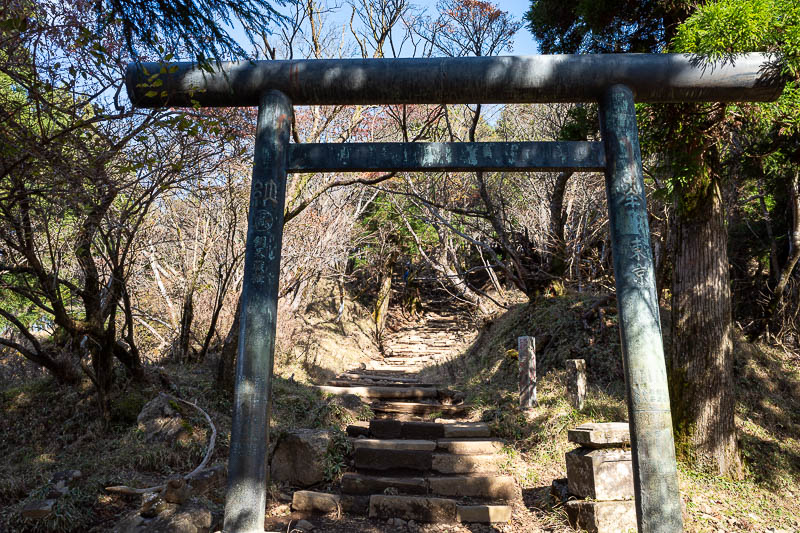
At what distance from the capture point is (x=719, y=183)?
603 centimetres

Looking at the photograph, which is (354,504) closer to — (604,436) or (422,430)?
(422,430)

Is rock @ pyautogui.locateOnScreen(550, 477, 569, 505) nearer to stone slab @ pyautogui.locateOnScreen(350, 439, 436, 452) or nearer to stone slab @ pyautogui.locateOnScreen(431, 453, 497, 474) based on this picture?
stone slab @ pyautogui.locateOnScreen(431, 453, 497, 474)

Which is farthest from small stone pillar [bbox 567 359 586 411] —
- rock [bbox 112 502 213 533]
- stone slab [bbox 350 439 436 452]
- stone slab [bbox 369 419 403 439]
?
rock [bbox 112 502 213 533]

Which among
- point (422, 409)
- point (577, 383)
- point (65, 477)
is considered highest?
point (577, 383)

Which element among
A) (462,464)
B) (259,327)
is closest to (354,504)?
(462,464)

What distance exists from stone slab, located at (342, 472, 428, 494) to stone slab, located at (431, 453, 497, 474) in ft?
1.73

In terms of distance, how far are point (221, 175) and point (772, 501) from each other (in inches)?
348

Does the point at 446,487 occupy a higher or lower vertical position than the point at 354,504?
higher

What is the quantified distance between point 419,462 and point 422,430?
3.41 ft

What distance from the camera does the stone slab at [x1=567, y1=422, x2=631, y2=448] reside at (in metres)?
4.68

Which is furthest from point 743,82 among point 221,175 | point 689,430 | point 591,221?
point 591,221

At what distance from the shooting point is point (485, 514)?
5012mm

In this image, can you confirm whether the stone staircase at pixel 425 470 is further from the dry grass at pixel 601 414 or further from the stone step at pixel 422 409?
the dry grass at pixel 601 414

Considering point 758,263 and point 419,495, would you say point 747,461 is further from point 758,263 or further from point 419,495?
point 758,263
